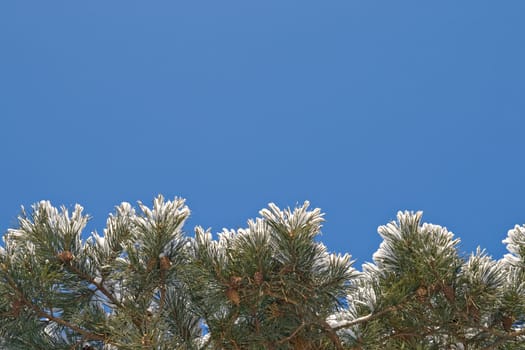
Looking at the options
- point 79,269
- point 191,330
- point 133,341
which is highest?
point 79,269

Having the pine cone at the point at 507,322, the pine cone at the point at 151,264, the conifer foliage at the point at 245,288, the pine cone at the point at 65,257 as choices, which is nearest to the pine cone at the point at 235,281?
the conifer foliage at the point at 245,288

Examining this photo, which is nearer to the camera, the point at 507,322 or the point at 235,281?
the point at 235,281

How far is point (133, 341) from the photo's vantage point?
2.01m

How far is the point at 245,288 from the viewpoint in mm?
2160

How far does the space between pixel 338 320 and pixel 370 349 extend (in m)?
0.17

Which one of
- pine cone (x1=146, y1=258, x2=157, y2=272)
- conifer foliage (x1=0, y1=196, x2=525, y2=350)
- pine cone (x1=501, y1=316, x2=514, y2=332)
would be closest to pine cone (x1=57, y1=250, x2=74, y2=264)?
conifer foliage (x1=0, y1=196, x2=525, y2=350)

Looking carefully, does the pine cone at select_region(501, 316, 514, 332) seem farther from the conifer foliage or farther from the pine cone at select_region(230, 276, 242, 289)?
the pine cone at select_region(230, 276, 242, 289)

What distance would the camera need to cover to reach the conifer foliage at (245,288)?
2.15 metres

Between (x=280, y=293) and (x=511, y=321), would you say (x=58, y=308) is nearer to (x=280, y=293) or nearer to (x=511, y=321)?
(x=280, y=293)

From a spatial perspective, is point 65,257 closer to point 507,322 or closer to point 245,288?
point 245,288

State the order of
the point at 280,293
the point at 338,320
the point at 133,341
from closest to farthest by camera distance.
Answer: the point at 133,341 → the point at 280,293 → the point at 338,320

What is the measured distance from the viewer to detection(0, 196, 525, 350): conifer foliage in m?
2.15

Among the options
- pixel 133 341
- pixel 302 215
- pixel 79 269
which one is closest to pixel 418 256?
pixel 302 215

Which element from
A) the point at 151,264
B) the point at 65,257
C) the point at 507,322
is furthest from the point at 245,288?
the point at 507,322
